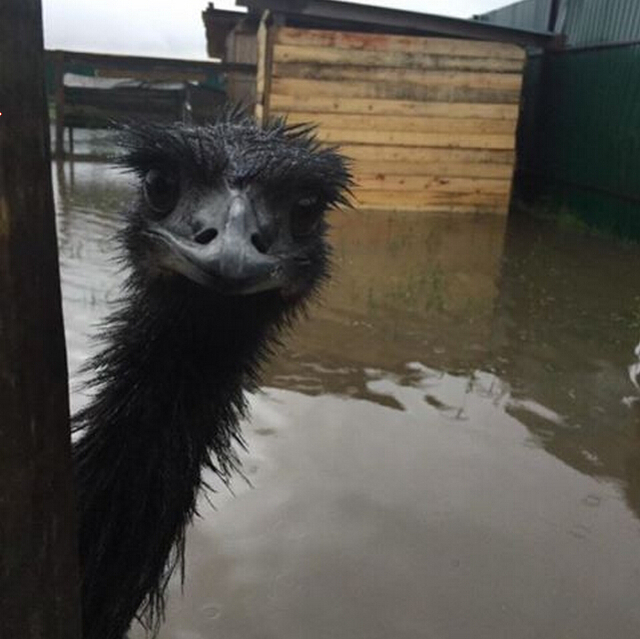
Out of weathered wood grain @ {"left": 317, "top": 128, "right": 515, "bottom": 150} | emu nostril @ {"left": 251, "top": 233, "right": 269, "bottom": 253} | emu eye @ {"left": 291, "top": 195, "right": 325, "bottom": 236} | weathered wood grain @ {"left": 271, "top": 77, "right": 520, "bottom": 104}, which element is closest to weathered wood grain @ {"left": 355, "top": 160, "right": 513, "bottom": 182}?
weathered wood grain @ {"left": 317, "top": 128, "right": 515, "bottom": 150}

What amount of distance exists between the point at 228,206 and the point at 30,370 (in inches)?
17.9

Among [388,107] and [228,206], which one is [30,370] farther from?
[388,107]

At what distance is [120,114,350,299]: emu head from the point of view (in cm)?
131

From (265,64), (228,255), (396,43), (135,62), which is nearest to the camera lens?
(228,255)

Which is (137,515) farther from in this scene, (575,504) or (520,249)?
(520,249)

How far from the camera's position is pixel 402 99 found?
907 cm

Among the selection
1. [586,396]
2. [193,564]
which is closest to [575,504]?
[586,396]

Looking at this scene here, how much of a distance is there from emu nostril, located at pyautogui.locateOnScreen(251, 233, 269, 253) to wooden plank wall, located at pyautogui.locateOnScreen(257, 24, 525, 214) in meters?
7.54

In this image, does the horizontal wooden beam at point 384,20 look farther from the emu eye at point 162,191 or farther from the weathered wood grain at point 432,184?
the emu eye at point 162,191

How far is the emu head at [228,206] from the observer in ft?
4.30

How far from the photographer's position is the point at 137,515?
1539mm

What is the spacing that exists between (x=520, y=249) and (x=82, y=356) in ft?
15.7

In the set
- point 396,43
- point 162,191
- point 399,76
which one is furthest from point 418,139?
point 162,191

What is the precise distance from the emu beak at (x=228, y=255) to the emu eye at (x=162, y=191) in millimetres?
79
